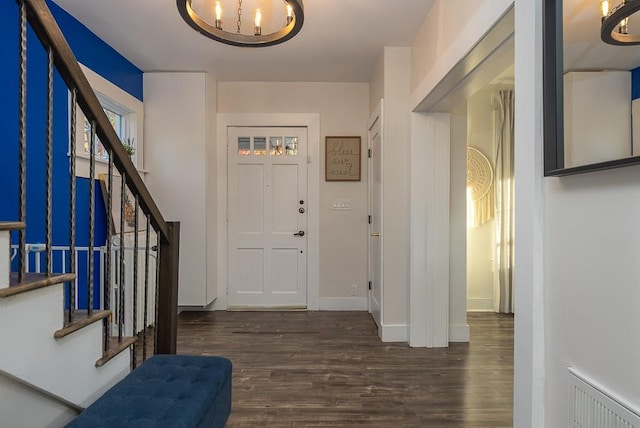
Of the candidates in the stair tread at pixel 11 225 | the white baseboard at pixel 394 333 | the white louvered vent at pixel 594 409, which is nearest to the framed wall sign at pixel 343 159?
the white baseboard at pixel 394 333

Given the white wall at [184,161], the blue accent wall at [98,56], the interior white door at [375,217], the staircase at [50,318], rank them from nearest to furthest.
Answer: the staircase at [50,318] < the blue accent wall at [98,56] < the interior white door at [375,217] < the white wall at [184,161]

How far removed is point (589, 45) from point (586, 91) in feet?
0.42

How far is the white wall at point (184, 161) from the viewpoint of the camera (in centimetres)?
372

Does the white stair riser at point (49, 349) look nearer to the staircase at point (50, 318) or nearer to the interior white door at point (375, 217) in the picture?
the staircase at point (50, 318)

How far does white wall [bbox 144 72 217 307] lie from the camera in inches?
146

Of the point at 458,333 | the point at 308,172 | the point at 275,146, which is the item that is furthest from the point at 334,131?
the point at 458,333

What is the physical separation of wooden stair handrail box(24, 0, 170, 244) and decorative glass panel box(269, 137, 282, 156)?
245 cm

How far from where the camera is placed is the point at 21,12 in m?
1.04

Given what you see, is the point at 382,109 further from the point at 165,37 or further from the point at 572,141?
the point at 572,141

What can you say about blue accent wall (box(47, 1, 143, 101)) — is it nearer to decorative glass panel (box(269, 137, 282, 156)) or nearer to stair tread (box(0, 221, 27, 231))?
decorative glass panel (box(269, 137, 282, 156))

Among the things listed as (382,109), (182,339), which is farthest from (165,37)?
(182,339)

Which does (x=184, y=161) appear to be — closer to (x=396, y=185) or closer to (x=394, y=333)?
(x=396, y=185)

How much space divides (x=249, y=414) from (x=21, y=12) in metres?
2.01

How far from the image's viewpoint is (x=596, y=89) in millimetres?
1022
